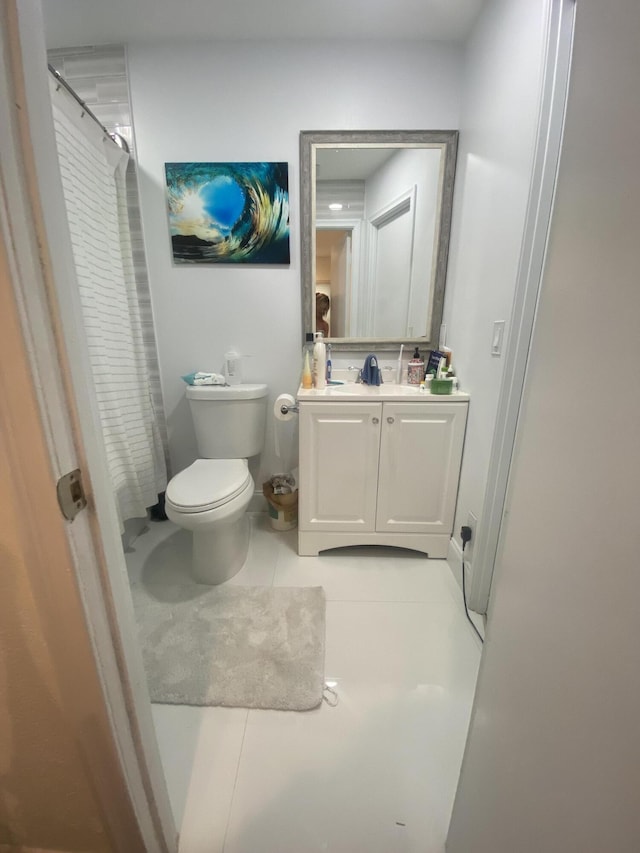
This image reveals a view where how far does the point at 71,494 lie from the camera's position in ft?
1.40

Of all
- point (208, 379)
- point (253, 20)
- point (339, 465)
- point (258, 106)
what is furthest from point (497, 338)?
point (253, 20)

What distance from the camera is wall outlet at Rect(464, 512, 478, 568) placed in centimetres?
138

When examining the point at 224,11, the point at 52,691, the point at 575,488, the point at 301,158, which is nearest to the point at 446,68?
the point at 301,158

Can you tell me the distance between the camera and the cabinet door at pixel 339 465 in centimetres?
150

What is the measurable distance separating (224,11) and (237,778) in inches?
104

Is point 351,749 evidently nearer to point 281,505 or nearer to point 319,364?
point 281,505

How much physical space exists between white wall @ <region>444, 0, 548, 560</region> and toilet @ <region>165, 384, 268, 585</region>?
102 centimetres

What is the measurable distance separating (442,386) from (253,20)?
1.71 metres

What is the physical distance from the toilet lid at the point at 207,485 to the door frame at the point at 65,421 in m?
0.76

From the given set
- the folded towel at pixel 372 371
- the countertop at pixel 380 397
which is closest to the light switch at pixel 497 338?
the countertop at pixel 380 397

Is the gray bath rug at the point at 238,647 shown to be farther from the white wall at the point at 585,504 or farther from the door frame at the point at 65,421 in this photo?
the white wall at the point at 585,504

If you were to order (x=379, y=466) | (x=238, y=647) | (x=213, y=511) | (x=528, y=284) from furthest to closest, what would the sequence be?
1. (x=379, y=466)
2. (x=213, y=511)
3. (x=238, y=647)
4. (x=528, y=284)

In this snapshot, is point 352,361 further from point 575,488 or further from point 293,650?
point 575,488

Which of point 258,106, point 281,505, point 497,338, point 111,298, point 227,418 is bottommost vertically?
point 281,505
